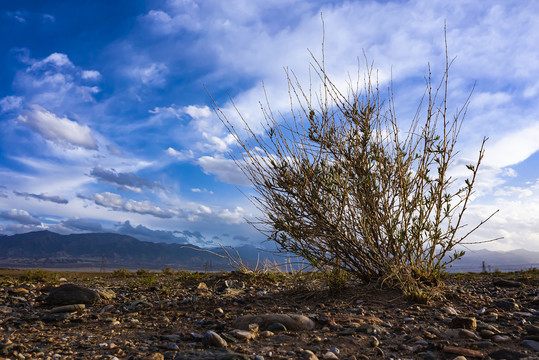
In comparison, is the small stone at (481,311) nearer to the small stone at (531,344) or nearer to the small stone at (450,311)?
the small stone at (450,311)

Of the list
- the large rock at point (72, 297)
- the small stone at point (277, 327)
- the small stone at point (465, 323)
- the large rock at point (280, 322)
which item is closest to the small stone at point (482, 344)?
the small stone at point (465, 323)

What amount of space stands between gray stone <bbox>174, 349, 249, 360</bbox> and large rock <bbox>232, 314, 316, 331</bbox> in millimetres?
1075

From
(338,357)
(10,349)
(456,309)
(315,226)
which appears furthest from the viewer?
(315,226)

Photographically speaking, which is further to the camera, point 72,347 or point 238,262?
point 238,262

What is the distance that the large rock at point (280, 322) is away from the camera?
4.73m

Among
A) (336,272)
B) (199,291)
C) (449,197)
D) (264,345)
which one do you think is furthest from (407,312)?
(199,291)

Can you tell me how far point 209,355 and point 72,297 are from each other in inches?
193

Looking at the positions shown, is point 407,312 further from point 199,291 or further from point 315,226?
point 199,291

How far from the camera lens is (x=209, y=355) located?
11.9ft

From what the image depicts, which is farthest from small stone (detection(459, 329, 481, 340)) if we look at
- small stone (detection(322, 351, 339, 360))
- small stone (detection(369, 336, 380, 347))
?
small stone (detection(322, 351, 339, 360))

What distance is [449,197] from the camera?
20.3 ft

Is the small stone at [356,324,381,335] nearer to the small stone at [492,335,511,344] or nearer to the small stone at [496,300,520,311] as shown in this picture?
the small stone at [492,335,511,344]

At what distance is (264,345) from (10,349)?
2916 mm

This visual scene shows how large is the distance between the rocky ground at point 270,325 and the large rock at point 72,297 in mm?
20
